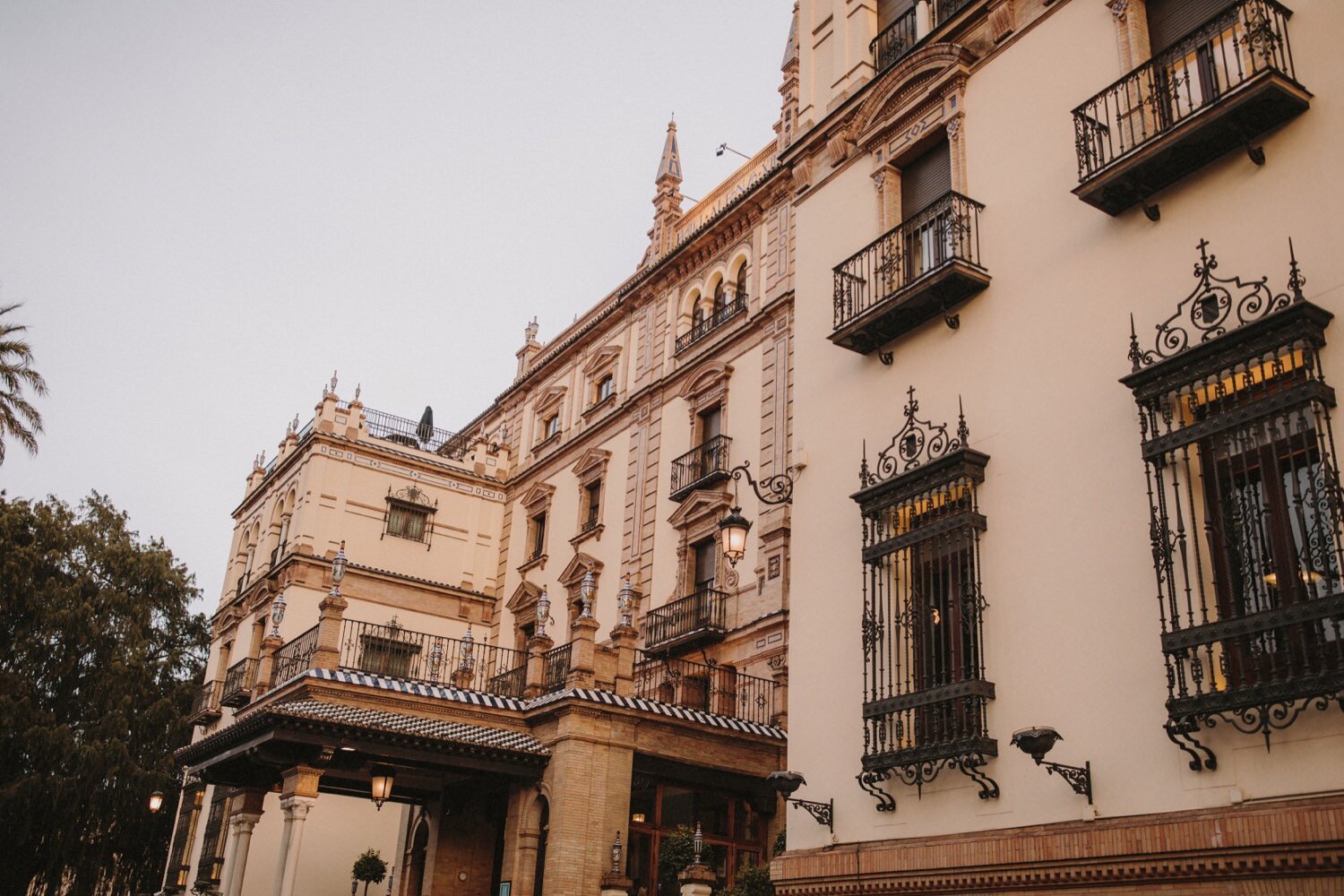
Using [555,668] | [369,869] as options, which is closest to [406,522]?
[369,869]

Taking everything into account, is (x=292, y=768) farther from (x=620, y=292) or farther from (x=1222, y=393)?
(x=620, y=292)

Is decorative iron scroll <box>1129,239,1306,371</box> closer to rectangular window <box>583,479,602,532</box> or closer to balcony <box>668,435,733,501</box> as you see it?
balcony <box>668,435,733,501</box>

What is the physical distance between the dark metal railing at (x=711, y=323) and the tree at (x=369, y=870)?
13.0m

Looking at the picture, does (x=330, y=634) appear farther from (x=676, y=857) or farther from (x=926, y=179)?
(x=926, y=179)

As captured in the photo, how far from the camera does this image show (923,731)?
10414 millimetres

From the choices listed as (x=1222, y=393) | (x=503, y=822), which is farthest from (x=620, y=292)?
(x=1222, y=393)

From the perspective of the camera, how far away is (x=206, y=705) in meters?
34.0

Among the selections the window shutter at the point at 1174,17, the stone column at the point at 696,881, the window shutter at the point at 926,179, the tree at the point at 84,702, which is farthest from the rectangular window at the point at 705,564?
the tree at the point at 84,702

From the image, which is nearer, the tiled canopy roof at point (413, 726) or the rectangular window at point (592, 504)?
the tiled canopy roof at point (413, 726)

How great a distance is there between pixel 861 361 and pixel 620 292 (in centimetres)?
1894

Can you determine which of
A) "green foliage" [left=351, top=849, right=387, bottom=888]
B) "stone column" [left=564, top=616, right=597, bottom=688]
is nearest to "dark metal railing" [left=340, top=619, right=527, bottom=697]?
"green foliage" [left=351, top=849, right=387, bottom=888]

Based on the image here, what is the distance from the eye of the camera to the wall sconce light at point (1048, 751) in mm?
8625

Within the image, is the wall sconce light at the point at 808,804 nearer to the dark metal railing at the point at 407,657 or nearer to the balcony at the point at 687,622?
the balcony at the point at 687,622

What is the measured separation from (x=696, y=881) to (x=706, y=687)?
1064 cm
